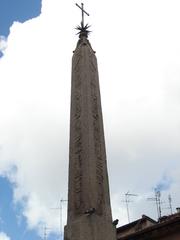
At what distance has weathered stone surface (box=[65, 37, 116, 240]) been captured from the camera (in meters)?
6.05

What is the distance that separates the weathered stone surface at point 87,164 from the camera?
238 inches

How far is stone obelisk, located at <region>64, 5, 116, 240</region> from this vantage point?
19.9 feet

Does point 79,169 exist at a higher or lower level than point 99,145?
lower

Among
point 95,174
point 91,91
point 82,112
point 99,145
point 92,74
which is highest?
point 92,74

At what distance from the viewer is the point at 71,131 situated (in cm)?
737

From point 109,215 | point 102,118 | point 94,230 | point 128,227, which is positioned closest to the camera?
point 94,230

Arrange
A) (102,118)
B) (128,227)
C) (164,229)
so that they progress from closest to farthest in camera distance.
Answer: (102,118)
(164,229)
(128,227)

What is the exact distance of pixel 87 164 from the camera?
6.59 metres

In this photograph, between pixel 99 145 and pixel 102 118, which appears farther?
pixel 102 118

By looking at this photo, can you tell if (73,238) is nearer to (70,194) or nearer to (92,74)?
(70,194)

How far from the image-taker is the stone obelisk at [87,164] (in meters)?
6.05

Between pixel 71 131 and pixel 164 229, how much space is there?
227 inches

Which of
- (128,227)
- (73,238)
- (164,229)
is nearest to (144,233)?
(164,229)

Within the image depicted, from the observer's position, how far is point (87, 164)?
6590mm
